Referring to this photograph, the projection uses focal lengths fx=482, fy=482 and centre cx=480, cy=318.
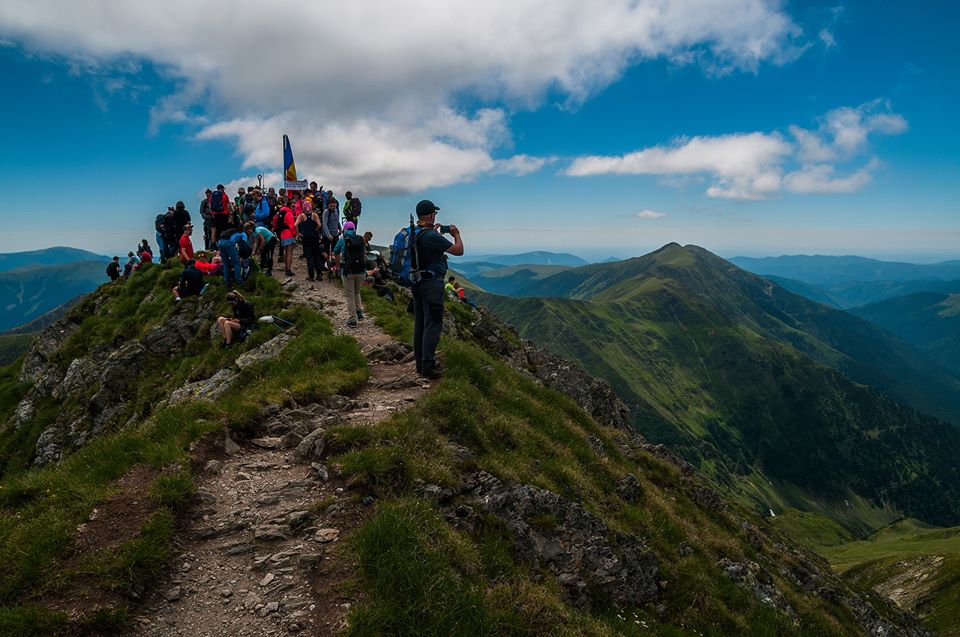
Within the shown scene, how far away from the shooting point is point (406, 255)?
1375cm

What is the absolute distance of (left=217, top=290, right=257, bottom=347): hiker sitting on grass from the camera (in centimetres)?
2020

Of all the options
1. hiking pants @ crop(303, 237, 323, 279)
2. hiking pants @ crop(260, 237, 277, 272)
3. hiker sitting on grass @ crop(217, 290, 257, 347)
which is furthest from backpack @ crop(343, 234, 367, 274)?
hiking pants @ crop(260, 237, 277, 272)

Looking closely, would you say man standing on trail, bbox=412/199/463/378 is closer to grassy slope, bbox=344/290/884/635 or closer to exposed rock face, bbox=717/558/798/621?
grassy slope, bbox=344/290/884/635

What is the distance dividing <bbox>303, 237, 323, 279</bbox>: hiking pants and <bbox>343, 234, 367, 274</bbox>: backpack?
25.0 feet

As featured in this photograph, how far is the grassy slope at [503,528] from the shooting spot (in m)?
6.56

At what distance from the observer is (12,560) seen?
6355mm

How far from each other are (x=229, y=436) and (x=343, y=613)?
5930mm

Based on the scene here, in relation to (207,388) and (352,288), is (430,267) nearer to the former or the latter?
(352,288)

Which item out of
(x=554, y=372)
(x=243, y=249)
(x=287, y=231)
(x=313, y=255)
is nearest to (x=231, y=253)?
(x=243, y=249)

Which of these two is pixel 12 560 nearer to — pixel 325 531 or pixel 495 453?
pixel 325 531

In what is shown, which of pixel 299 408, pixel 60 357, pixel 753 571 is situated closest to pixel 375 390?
pixel 299 408

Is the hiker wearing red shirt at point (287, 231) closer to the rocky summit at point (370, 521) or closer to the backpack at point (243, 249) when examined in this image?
the backpack at point (243, 249)

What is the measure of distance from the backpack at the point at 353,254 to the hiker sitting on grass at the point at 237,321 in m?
4.64

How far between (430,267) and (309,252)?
16982 millimetres
